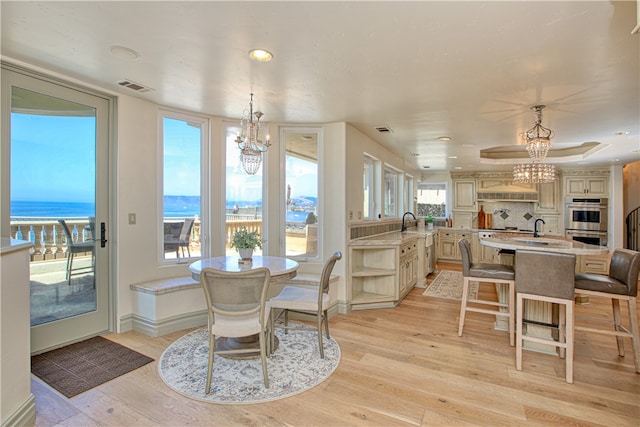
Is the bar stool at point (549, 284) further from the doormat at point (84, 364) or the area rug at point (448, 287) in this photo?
the doormat at point (84, 364)

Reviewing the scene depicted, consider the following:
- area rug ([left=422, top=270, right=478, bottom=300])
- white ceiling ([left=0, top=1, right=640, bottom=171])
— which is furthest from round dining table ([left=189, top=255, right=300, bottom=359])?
area rug ([left=422, top=270, right=478, bottom=300])

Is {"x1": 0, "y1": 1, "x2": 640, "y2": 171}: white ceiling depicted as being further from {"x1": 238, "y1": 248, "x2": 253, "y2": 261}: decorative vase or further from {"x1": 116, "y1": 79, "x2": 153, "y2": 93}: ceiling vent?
{"x1": 238, "y1": 248, "x2": 253, "y2": 261}: decorative vase

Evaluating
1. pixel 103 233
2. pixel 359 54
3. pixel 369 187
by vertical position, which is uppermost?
pixel 359 54

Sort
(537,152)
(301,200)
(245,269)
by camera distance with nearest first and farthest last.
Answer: (245,269) < (537,152) < (301,200)

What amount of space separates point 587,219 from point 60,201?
8.76m

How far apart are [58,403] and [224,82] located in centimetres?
263

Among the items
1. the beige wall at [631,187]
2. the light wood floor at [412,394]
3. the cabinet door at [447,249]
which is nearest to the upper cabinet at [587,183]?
the beige wall at [631,187]

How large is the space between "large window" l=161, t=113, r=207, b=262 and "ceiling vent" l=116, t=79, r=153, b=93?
57cm

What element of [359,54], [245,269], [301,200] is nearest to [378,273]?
[301,200]

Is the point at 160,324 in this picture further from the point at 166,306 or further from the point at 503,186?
the point at 503,186

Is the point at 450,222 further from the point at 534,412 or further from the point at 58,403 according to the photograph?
the point at 58,403

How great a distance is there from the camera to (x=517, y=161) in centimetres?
671

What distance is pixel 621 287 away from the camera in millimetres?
2568

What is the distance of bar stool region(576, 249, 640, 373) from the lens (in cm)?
251
